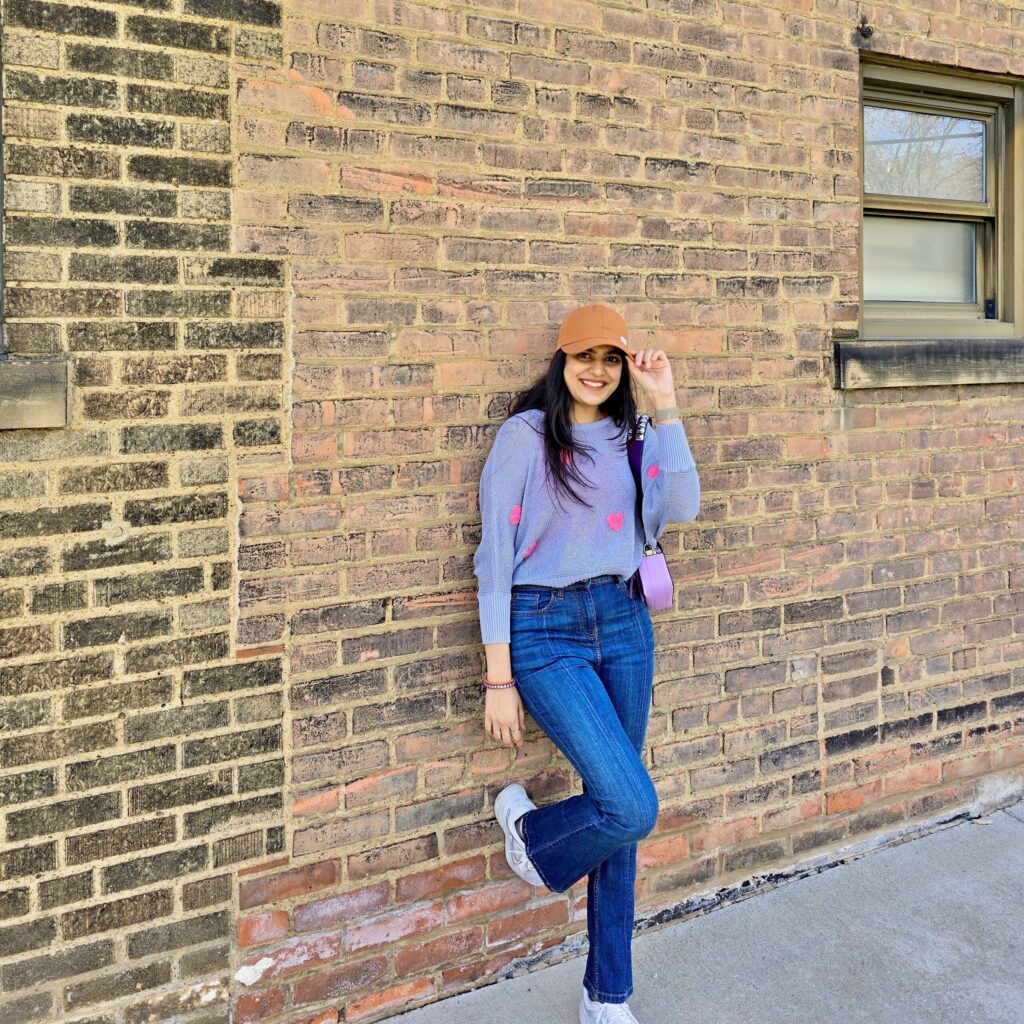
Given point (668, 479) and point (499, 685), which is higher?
point (668, 479)

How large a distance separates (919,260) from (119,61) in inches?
125

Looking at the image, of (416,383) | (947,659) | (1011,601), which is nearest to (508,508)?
(416,383)

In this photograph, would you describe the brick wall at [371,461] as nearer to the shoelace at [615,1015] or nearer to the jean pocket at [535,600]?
the jean pocket at [535,600]

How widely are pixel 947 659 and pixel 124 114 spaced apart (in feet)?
11.5

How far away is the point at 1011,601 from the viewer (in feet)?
13.7

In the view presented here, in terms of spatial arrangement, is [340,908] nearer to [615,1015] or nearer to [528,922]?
[528,922]

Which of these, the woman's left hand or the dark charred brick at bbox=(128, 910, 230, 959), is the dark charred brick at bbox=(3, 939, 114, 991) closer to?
the dark charred brick at bbox=(128, 910, 230, 959)

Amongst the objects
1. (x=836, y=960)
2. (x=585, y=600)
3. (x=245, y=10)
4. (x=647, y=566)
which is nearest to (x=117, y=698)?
(x=585, y=600)

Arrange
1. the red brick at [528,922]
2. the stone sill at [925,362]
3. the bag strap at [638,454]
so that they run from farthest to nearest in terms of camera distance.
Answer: the stone sill at [925,362]
the red brick at [528,922]
the bag strap at [638,454]

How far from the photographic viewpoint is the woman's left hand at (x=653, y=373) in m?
2.87

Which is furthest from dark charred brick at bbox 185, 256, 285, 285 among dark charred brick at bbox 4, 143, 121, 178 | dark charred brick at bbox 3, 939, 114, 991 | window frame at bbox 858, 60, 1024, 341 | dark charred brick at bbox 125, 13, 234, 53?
window frame at bbox 858, 60, 1024, 341

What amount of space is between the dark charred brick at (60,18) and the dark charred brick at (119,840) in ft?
6.43

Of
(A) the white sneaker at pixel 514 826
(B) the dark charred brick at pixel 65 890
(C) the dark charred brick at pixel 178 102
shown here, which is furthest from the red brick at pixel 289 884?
(C) the dark charred brick at pixel 178 102

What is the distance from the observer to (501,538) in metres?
2.68
